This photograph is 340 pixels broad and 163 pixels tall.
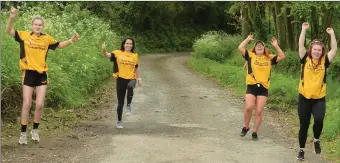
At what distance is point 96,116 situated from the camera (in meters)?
12.3

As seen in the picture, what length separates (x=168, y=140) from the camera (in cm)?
949

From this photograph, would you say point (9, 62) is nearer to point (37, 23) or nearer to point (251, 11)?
point (37, 23)

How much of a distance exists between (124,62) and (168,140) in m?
2.01

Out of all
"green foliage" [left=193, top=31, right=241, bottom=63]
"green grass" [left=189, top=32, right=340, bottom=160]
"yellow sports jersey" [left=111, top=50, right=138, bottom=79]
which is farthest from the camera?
"green foliage" [left=193, top=31, right=241, bottom=63]

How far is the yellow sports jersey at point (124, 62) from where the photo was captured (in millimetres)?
10477

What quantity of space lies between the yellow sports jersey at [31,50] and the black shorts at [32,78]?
0.22 feet

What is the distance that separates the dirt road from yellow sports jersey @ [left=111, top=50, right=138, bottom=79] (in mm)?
1180

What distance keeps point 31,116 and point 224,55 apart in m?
22.4

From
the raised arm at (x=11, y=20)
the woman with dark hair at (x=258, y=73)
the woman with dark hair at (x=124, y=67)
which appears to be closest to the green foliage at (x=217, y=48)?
the woman with dark hair at (x=124, y=67)

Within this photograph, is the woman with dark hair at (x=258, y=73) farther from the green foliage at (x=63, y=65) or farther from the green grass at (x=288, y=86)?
the green foliage at (x=63, y=65)

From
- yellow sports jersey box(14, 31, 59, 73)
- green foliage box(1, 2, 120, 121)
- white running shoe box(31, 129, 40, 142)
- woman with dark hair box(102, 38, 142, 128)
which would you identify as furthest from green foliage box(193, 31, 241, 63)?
yellow sports jersey box(14, 31, 59, 73)

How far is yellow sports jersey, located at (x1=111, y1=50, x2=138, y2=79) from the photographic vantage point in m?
10.5

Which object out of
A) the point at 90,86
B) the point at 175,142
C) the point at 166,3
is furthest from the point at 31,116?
the point at 166,3

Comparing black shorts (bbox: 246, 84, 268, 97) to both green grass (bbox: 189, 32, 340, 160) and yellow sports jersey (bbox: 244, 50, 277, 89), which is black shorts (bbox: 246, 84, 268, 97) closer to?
yellow sports jersey (bbox: 244, 50, 277, 89)
